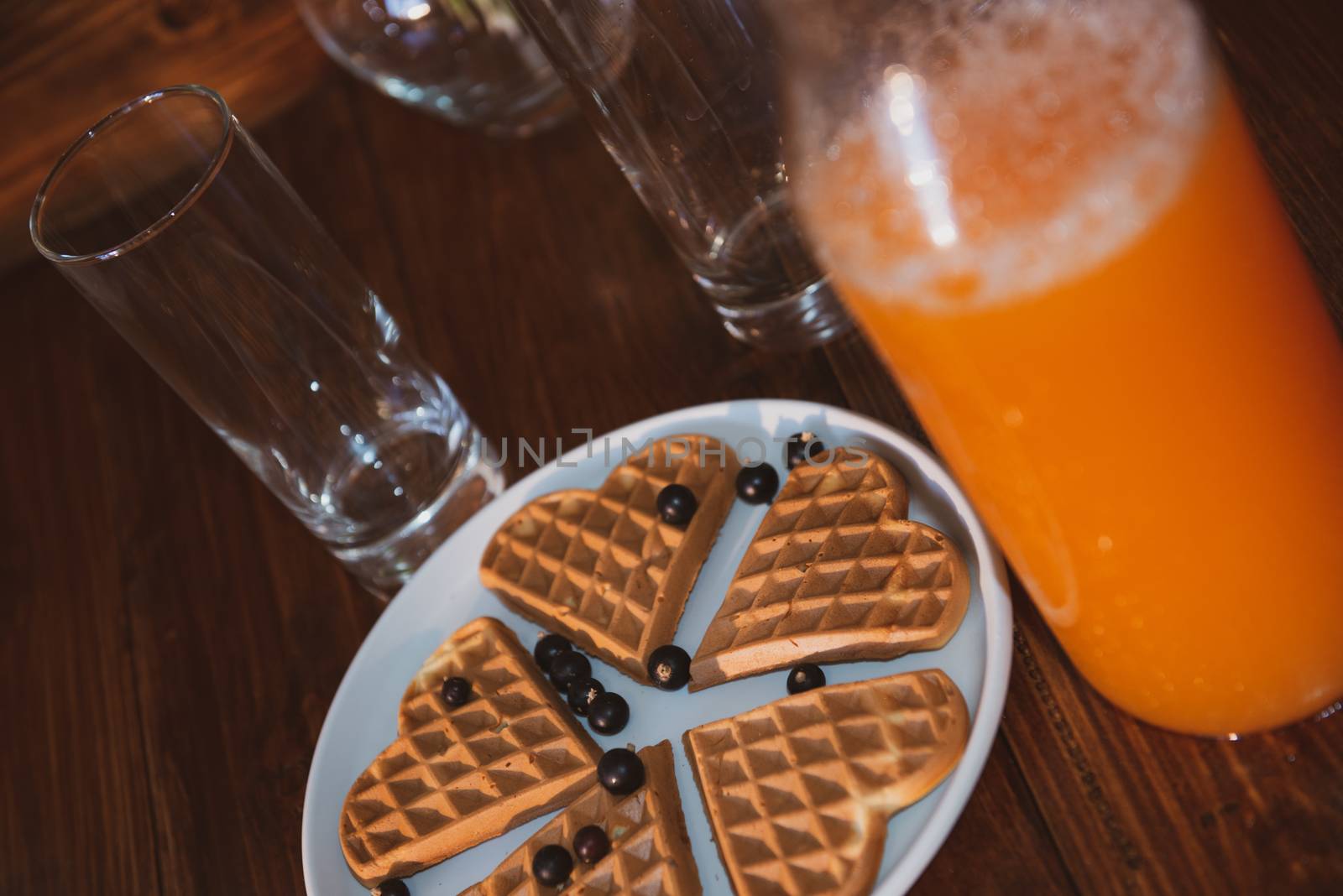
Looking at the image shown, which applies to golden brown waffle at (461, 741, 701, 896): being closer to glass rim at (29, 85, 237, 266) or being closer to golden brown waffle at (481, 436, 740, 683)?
golden brown waffle at (481, 436, 740, 683)

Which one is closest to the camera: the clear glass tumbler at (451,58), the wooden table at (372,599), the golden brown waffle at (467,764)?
the wooden table at (372,599)

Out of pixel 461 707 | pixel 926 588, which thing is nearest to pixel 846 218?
pixel 926 588

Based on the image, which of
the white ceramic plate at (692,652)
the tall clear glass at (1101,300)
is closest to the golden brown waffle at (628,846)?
the white ceramic plate at (692,652)

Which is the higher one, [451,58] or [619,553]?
[451,58]

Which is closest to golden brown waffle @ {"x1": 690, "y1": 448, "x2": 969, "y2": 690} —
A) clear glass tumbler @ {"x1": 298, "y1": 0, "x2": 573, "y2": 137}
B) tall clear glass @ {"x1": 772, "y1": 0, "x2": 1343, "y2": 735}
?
tall clear glass @ {"x1": 772, "y1": 0, "x2": 1343, "y2": 735}

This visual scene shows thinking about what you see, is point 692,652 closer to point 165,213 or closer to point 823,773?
point 823,773

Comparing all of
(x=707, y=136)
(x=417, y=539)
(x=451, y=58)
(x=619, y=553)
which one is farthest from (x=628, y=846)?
(x=451, y=58)

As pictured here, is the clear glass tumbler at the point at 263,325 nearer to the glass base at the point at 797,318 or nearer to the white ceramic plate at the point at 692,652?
the white ceramic plate at the point at 692,652
